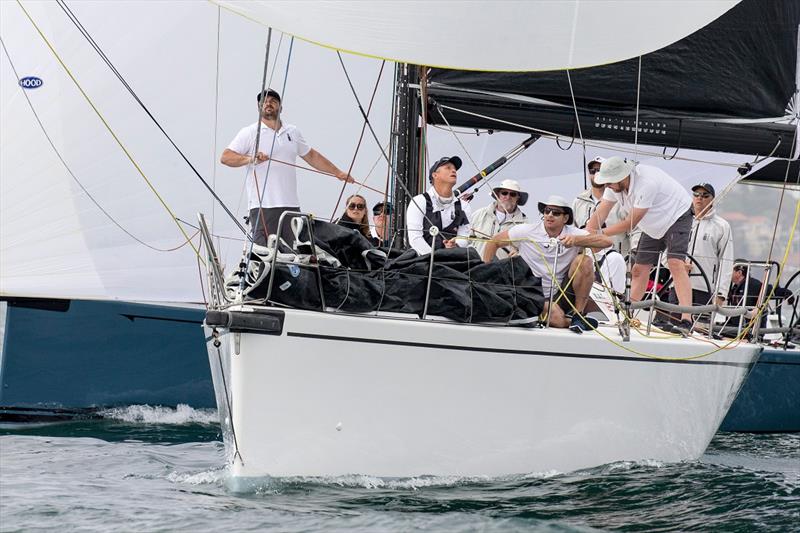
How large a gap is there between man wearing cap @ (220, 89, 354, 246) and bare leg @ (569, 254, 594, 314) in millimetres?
1391

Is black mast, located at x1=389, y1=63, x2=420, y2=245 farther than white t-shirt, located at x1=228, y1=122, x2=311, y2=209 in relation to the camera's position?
Yes

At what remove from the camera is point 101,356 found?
355 inches

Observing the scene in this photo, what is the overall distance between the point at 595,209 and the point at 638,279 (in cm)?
78

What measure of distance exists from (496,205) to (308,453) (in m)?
3.60

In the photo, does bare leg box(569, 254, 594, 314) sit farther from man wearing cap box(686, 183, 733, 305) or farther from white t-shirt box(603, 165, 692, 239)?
man wearing cap box(686, 183, 733, 305)

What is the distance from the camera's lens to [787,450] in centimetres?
888

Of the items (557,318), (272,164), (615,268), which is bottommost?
(557,318)

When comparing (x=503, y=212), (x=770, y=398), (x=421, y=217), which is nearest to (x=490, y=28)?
(x=421, y=217)

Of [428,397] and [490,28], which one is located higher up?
[490,28]

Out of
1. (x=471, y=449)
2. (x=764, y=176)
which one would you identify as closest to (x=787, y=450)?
(x=764, y=176)

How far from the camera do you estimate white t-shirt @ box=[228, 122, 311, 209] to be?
710cm

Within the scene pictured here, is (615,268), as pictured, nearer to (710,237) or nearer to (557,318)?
(710,237)

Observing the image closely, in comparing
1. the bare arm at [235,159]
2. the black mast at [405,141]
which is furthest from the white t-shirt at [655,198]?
the bare arm at [235,159]

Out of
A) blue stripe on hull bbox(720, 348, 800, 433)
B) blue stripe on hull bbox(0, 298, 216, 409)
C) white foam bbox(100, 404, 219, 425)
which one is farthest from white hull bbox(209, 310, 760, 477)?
blue stripe on hull bbox(720, 348, 800, 433)
